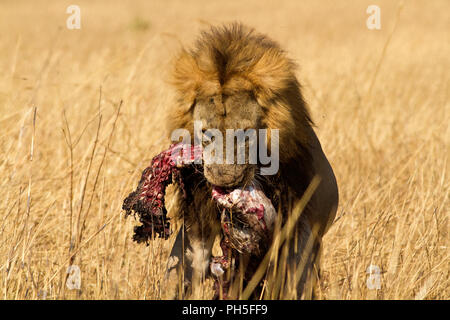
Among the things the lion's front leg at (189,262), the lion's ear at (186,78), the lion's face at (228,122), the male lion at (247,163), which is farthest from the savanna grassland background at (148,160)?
the lion's face at (228,122)

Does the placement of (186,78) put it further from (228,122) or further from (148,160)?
(148,160)

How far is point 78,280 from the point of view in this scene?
3.76m

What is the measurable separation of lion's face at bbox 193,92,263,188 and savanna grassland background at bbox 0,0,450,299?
2.38ft

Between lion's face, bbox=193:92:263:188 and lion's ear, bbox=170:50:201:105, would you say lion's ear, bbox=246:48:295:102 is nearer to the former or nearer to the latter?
lion's face, bbox=193:92:263:188

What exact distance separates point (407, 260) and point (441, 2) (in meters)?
19.2

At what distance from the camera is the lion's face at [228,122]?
333 centimetres

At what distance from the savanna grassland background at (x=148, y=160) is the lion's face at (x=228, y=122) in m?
0.72

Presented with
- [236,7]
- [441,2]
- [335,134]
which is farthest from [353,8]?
[335,134]

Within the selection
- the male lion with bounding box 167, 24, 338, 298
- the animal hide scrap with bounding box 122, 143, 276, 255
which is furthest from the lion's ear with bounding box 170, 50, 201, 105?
the animal hide scrap with bounding box 122, 143, 276, 255

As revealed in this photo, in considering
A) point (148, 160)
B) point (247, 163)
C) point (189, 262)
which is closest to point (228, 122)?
point (247, 163)

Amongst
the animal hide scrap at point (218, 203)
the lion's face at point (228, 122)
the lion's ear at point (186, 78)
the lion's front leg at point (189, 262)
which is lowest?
the lion's front leg at point (189, 262)

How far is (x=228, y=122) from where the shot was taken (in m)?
3.39

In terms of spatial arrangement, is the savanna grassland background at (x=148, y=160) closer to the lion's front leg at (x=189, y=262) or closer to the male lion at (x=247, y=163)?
the lion's front leg at (x=189, y=262)

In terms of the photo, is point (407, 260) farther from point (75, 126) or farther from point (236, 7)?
point (236, 7)
